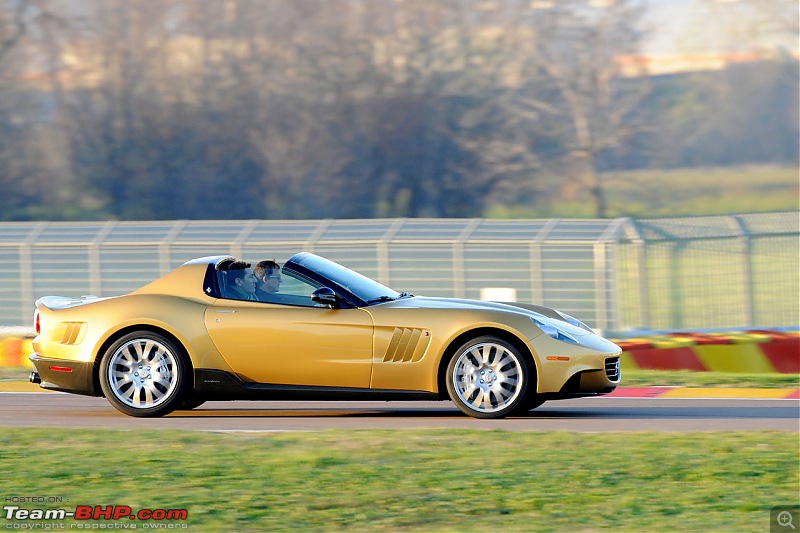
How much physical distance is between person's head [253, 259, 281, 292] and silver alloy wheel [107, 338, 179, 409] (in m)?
0.87

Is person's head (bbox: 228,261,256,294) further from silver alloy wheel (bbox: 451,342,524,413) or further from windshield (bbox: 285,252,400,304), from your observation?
silver alloy wheel (bbox: 451,342,524,413)

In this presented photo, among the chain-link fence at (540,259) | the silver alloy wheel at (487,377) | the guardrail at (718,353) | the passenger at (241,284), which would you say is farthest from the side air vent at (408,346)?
the chain-link fence at (540,259)

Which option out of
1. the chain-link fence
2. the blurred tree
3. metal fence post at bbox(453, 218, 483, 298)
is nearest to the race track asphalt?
the chain-link fence

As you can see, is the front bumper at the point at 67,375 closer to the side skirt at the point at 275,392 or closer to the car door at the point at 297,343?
the side skirt at the point at 275,392

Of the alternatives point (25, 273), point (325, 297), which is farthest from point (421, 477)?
point (25, 273)

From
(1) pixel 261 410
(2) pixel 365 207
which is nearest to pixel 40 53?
(2) pixel 365 207

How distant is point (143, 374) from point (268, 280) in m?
1.18

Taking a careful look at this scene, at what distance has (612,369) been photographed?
29.9 ft

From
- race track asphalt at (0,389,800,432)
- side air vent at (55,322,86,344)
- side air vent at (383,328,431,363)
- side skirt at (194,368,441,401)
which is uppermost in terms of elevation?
side air vent at (55,322,86,344)

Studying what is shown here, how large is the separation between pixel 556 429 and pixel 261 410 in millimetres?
2683

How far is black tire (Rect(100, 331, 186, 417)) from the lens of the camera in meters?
9.20

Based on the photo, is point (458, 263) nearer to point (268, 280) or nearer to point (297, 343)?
point (268, 280)

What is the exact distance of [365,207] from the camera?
40438mm

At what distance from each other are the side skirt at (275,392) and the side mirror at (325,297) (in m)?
0.63
